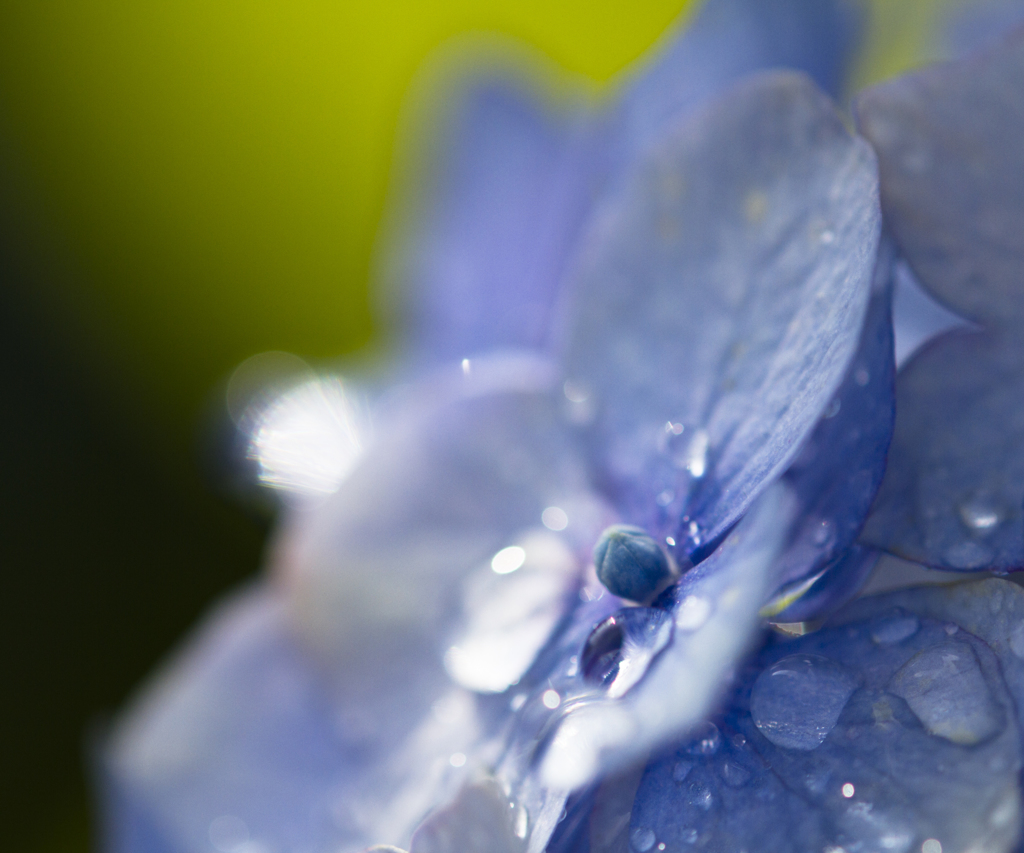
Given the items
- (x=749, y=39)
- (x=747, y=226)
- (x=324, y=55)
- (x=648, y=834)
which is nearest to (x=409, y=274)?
(x=749, y=39)

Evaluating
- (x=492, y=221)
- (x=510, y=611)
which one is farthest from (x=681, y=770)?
(x=492, y=221)

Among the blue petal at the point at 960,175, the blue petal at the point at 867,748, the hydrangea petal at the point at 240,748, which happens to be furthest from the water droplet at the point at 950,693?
the hydrangea petal at the point at 240,748

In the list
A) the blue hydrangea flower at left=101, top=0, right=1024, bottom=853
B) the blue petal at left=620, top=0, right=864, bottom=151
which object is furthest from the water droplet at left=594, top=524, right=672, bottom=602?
the blue petal at left=620, top=0, right=864, bottom=151

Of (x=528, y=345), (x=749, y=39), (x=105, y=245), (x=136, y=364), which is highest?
(x=749, y=39)

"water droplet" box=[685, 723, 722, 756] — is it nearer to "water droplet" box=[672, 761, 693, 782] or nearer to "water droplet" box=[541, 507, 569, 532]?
"water droplet" box=[672, 761, 693, 782]

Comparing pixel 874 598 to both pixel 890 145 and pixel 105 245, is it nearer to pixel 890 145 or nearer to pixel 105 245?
pixel 890 145

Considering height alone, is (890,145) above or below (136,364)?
above
